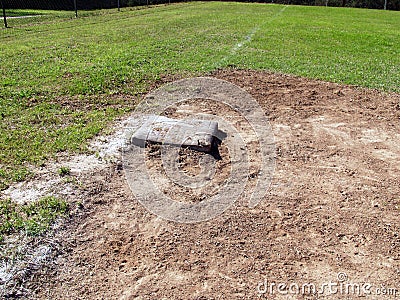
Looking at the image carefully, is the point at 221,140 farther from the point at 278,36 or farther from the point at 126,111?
the point at 278,36

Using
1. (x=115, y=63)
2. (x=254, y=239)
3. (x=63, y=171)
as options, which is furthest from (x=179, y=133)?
(x=115, y=63)

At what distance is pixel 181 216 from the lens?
134 inches

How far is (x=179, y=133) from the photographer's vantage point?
4.66m

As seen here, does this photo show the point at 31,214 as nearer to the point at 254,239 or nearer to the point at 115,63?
the point at 254,239

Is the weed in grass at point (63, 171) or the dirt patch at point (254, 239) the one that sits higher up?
the weed in grass at point (63, 171)

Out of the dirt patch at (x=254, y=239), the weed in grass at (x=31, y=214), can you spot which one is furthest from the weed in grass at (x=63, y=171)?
the weed in grass at (x=31, y=214)

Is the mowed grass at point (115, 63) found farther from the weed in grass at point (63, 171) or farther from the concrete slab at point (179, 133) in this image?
the concrete slab at point (179, 133)

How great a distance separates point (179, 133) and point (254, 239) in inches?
75.1

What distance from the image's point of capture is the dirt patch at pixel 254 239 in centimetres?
267

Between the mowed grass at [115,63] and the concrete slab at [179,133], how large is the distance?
0.63 metres

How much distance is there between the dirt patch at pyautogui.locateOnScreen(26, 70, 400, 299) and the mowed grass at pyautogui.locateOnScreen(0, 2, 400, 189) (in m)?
1.21

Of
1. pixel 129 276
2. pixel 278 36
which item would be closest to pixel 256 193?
pixel 129 276

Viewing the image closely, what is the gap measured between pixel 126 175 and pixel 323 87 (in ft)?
14.9

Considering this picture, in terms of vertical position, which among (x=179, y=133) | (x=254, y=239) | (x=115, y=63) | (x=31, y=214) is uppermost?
(x=115, y=63)
